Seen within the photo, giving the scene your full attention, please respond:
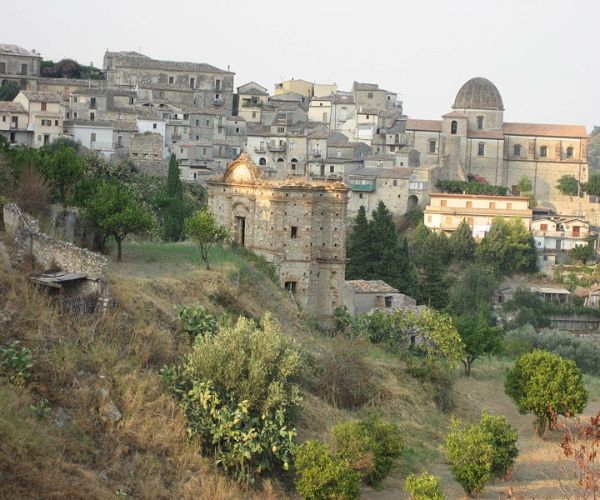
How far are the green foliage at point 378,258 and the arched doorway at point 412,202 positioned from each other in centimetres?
1705

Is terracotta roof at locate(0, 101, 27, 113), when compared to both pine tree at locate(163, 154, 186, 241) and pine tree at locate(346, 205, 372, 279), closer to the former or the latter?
pine tree at locate(163, 154, 186, 241)

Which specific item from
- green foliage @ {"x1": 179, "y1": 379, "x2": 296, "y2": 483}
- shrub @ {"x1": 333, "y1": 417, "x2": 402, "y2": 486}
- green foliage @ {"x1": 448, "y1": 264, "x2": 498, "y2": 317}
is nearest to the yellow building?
green foliage @ {"x1": 448, "y1": 264, "x2": 498, "y2": 317}

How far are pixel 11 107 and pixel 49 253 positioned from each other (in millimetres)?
41424

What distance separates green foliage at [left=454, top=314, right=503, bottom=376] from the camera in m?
32.3

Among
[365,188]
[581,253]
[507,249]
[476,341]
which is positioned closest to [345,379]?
[476,341]

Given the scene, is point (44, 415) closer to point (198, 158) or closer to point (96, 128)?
point (96, 128)

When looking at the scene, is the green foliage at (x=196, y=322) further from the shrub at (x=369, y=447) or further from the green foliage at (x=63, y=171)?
the green foliage at (x=63, y=171)

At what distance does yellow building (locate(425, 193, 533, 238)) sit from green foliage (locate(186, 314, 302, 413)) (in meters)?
45.4

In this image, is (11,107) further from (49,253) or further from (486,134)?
(49,253)

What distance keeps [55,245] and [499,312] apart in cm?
3630

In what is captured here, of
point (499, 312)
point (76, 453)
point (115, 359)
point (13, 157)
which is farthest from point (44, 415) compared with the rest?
point (499, 312)

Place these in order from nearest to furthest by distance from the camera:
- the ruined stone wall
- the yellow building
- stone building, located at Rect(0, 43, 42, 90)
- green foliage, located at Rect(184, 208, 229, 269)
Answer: green foliage, located at Rect(184, 208, 229, 269) < the ruined stone wall < the yellow building < stone building, located at Rect(0, 43, 42, 90)

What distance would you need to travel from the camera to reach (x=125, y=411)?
18.1m

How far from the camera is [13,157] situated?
30.3 meters
